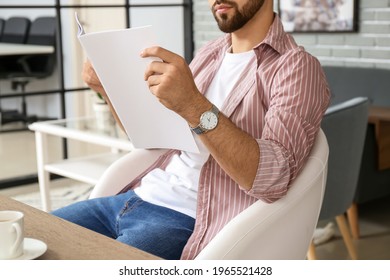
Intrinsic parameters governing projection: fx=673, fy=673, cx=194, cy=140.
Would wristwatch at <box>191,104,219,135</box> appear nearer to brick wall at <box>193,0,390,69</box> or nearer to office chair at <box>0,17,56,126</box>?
brick wall at <box>193,0,390,69</box>

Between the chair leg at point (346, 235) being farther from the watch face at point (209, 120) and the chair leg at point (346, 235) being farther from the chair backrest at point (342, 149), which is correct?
the watch face at point (209, 120)

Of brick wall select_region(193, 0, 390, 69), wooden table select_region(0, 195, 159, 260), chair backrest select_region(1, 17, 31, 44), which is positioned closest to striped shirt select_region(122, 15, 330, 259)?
wooden table select_region(0, 195, 159, 260)

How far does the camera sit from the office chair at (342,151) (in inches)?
94.4

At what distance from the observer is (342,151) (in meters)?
2.48

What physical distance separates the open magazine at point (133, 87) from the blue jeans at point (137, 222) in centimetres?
15

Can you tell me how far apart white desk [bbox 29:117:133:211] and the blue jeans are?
1.25 meters

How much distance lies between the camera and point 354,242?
2930mm

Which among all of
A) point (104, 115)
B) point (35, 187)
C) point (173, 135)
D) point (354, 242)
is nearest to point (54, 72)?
point (35, 187)

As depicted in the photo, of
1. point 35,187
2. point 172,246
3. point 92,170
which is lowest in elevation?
point 35,187

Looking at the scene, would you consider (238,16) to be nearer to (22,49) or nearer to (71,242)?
(71,242)

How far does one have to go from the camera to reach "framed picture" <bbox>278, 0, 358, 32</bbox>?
3.75 m

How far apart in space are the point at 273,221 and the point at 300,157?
14 cm

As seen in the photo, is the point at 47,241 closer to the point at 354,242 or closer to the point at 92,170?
the point at 92,170

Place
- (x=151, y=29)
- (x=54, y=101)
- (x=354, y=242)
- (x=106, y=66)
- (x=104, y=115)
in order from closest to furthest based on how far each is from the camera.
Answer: (x=151, y=29)
(x=106, y=66)
(x=354, y=242)
(x=104, y=115)
(x=54, y=101)
